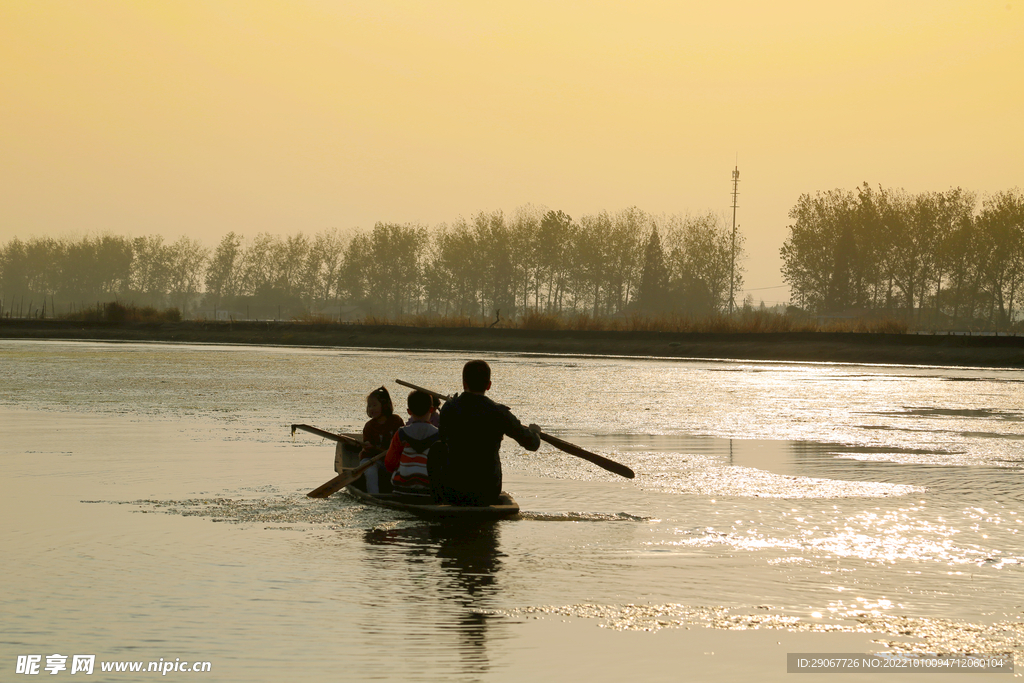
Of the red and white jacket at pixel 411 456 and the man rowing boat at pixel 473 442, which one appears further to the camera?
the red and white jacket at pixel 411 456

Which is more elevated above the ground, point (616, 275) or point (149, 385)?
point (616, 275)

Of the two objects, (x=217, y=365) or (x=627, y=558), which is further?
(x=217, y=365)

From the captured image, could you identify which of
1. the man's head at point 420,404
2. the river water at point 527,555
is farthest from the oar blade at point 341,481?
the man's head at point 420,404

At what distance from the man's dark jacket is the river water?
1.06 feet

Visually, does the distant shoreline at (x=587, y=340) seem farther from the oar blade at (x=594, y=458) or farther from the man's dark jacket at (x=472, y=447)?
the man's dark jacket at (x=472, y=447)

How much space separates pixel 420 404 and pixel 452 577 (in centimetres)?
271

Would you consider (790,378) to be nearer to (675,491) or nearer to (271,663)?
(675,491)

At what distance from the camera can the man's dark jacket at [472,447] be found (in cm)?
898

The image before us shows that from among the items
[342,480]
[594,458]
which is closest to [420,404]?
[342,480]

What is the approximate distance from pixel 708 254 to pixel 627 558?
11441cm

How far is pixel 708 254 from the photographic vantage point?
120m

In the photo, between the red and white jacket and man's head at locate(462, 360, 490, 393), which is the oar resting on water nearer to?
the red and white jacket

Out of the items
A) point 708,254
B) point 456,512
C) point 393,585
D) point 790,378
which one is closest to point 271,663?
point 393,585

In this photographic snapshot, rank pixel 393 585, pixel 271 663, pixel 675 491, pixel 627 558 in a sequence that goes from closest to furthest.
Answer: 1. pixel 271 663
2. pixel 393 585
3. pixel 627 558
4. pixel 675 491
